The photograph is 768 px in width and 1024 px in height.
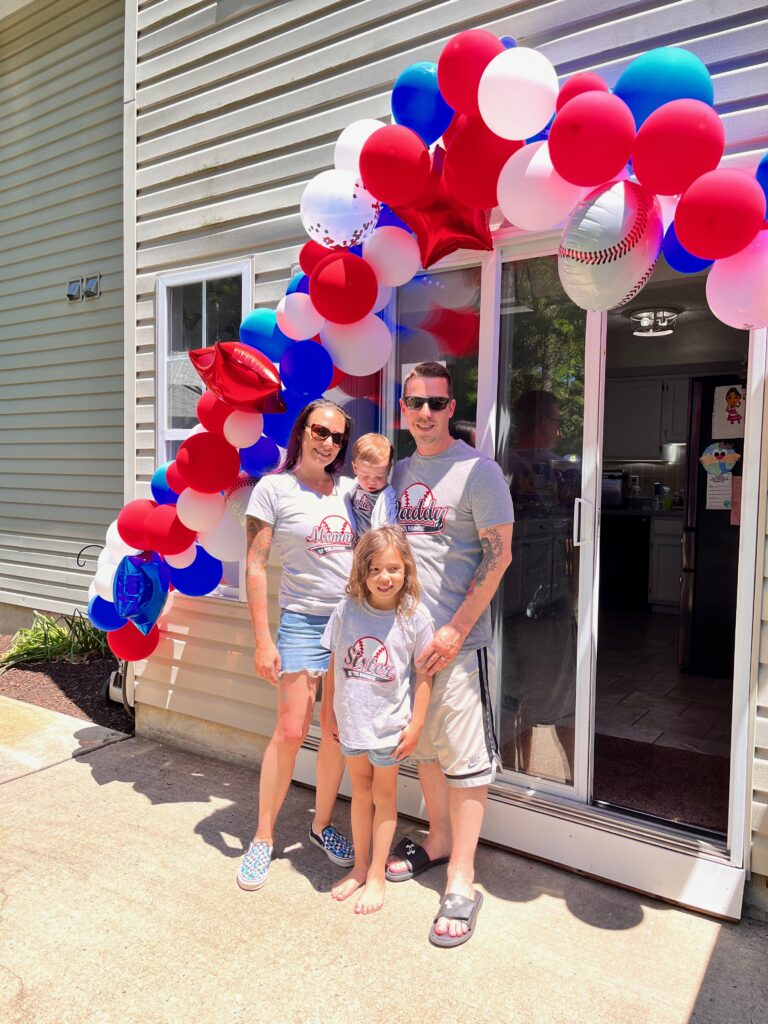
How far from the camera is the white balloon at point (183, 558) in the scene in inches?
141

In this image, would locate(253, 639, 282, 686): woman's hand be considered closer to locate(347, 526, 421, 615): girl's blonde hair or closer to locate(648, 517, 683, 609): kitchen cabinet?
locate(347, 526, 421, 615): girl's blonde hair

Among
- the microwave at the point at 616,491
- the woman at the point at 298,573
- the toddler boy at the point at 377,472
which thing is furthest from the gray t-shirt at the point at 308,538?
the microwave at the point at 616,491

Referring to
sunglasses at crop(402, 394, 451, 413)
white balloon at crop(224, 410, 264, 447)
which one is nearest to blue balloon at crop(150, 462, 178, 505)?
white balloon at crop(224, 410, 264, 447)

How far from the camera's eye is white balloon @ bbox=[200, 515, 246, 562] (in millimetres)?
3379

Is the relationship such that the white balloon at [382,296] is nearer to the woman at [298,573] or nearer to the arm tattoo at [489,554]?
the woman at [298,573]

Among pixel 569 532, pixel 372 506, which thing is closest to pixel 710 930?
pixel 569 532

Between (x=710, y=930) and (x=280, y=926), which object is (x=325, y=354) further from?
(x=710, y=930)

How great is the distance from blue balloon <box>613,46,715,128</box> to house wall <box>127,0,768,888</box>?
0.49 metres

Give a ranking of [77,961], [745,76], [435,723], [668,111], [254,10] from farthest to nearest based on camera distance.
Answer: [254,10], [435,723], [745,76], [77,961], [668,111]

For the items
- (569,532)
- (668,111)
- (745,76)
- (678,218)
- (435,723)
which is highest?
(745,76)

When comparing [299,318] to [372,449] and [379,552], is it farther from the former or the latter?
[379,552]

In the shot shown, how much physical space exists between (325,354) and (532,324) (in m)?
0.87

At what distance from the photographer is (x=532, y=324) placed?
10.2 ft

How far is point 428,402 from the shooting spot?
2.71 metres
